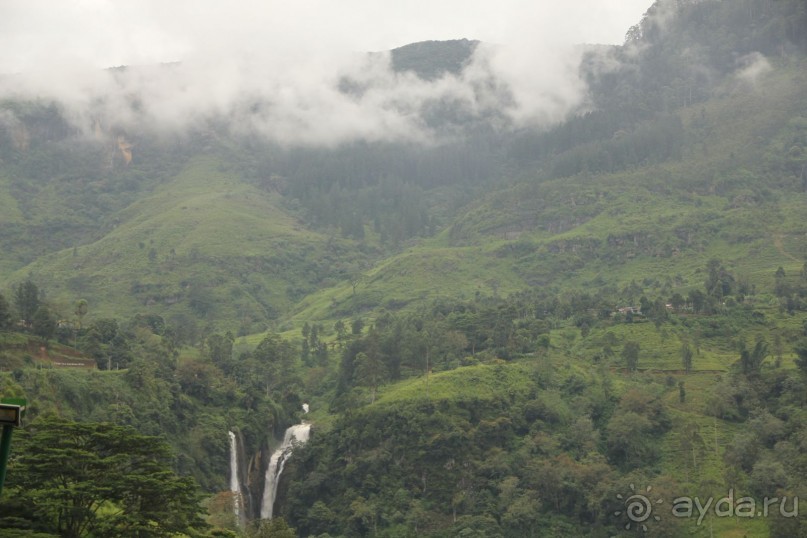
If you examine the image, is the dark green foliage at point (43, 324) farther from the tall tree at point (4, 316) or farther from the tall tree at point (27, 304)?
the tall tree at point (27, 304)

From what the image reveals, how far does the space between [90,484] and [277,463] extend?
186 ft

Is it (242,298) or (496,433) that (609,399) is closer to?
(496,433)

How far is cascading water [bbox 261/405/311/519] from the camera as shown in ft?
298

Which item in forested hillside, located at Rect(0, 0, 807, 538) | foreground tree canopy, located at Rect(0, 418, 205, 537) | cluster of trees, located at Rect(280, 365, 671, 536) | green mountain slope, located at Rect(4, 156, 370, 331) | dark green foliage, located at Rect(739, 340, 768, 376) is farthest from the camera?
green mountain slope, located at Rect(4, 156, 370, 331)

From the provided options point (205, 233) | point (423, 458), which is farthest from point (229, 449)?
point (205, 233)

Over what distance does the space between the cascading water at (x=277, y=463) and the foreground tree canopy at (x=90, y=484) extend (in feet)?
158

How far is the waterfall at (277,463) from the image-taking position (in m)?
90.8

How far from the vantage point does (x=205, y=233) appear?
188 m

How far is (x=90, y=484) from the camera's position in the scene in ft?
128

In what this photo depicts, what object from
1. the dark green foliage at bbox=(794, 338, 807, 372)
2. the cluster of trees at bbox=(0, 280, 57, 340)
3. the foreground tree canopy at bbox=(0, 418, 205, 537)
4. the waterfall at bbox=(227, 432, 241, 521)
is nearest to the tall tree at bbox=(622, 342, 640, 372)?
the dark green foliage at bbox=(794, 338, 807, 372)

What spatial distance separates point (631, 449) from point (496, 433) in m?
13.6

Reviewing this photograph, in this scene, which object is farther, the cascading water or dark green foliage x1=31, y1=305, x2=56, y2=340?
the cascading water

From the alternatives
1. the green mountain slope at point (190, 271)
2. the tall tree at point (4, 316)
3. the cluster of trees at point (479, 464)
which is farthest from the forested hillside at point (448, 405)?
the green mountain slope at point (190, 271)

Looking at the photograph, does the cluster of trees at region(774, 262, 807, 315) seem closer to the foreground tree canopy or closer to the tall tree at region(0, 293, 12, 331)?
the tall tree at region(0, 293, 12, 331)
